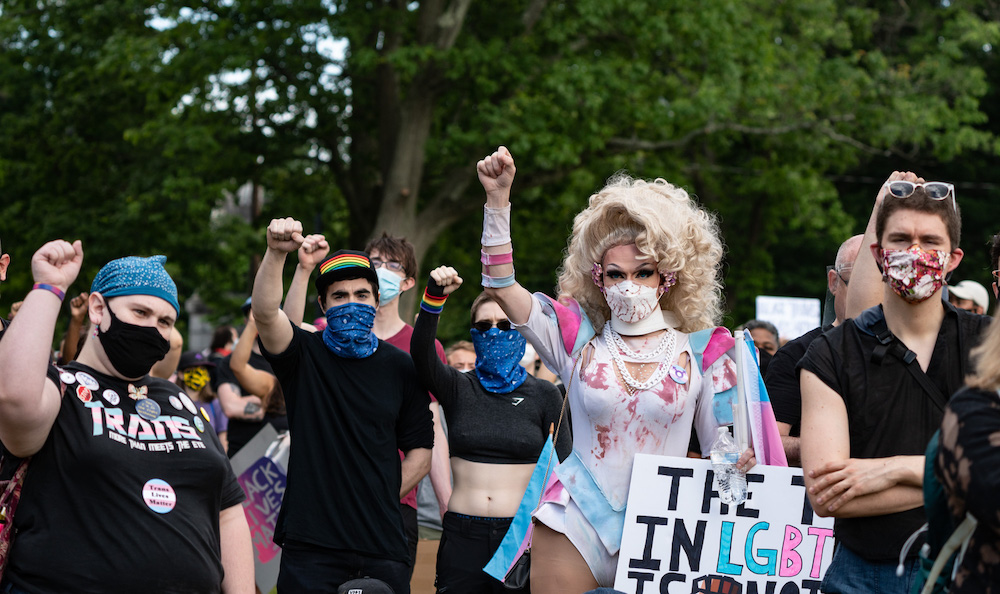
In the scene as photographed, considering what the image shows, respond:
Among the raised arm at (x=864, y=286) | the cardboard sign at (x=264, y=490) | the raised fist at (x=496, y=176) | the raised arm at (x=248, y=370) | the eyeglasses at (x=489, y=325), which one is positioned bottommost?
the cardboard sign at (x=264, y=490)

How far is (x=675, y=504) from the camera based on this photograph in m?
4.01

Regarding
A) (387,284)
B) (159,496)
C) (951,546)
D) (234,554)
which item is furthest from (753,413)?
(387,284)

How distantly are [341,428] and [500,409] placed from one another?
115 centimetres

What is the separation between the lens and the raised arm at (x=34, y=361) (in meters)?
3.26

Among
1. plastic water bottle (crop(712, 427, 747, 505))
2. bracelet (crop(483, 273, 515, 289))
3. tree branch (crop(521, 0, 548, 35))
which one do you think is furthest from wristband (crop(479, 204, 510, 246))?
tree branch (crop(521, 0, 548, 35))

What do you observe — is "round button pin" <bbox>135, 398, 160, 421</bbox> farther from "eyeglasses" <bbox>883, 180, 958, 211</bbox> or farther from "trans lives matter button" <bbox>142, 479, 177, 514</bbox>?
"eyeglasses" <bbox>883, 180, 958, 211</bbox>

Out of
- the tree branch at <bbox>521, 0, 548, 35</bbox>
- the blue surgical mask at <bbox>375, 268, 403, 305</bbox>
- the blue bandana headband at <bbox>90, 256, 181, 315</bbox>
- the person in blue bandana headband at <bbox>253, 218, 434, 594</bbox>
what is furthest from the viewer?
the tree branch at <bbox>521, 0, 548, 35</bbox>

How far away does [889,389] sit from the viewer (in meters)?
3.33

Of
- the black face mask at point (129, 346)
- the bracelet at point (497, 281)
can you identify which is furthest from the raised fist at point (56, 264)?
the bracelet at point (497, 281)

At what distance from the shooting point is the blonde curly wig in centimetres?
422

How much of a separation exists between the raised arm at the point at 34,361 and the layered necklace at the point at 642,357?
1862 millimetres

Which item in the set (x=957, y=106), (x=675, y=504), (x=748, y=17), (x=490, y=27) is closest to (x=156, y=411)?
(x=675, y=504)

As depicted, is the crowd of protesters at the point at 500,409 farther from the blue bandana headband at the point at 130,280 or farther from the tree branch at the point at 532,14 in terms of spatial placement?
the tree branch at the point at 532,14

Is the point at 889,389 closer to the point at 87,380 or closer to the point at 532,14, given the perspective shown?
the point at 87,380
